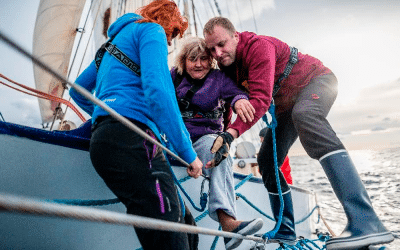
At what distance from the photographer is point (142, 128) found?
41.8 inches

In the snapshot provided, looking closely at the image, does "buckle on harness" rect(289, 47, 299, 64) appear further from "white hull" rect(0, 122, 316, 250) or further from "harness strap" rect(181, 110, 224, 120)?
"white hull" rect(0, 122, 316, 250)

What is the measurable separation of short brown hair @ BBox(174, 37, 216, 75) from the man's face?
11 centimetres

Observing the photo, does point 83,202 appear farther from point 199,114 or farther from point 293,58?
point 293,58

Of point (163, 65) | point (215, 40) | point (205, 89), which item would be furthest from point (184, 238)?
point (215, 40)

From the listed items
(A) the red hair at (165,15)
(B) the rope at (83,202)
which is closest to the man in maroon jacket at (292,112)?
(A) the red hair at (165,15)

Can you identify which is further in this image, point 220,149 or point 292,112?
point 292,112

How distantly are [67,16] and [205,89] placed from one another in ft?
27.1

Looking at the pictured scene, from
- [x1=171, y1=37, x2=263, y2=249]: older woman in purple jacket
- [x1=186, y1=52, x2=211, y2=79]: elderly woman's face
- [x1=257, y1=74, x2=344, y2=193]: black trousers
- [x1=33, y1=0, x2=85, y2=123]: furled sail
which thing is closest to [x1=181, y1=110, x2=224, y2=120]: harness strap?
[x1=171, y1=37, x2=263, y2=249]: older woman in purple jacket

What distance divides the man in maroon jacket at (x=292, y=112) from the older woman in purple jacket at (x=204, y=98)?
0.11 m

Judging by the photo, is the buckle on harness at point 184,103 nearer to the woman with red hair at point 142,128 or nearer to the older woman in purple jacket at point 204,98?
the older woman in purple jacket at point 204,98

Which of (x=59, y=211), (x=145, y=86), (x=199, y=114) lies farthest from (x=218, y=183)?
(x=59, y=211)

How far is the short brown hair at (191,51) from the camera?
1908 mm

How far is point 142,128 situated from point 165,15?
23.9 inches

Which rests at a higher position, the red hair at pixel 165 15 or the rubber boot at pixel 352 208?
the red hair at pixel 165 15
